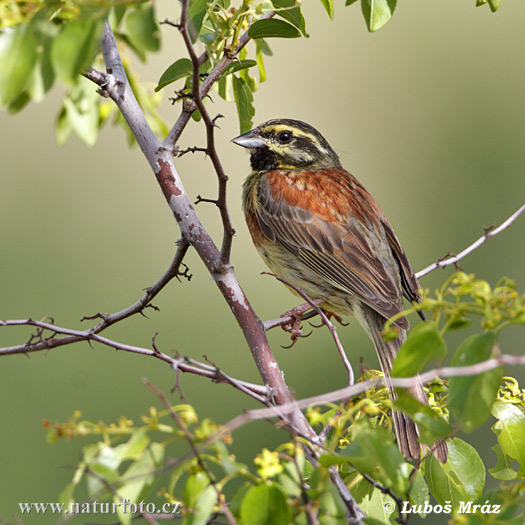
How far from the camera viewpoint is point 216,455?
132cm

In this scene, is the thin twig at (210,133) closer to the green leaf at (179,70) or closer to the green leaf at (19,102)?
the green leaf at (19,102)

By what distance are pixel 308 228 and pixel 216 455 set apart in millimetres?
2424

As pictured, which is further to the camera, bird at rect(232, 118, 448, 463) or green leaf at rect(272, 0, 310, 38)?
bird at rect(232, 118, 448, 463)

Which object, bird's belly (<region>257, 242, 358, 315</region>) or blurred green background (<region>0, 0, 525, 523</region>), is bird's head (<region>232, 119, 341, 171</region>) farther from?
blurred green background (<region>0, 0, 525, 523</region>)

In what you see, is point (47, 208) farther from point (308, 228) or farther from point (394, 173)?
point (308, 228)

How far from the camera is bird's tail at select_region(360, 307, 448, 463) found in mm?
1945

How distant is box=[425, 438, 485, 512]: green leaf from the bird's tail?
0.08 feet

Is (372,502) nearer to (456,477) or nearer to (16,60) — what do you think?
(456,477)

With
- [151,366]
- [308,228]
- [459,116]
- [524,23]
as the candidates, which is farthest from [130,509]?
[524,23]

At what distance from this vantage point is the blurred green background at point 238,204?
5.46 m

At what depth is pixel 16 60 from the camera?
50.0 inches

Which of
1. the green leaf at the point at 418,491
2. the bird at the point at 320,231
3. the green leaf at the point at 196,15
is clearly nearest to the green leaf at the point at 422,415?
the green leaf at the point at 418,491

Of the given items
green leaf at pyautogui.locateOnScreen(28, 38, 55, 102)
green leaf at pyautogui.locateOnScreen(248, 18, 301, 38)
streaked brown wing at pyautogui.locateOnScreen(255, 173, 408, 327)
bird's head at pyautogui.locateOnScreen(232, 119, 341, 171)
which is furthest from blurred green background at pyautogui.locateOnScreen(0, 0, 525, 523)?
green leaf at pyautogui.locateOnScreen(28, 38, 55, 102)

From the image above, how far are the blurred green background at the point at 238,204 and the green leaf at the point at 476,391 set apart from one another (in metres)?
3.43
